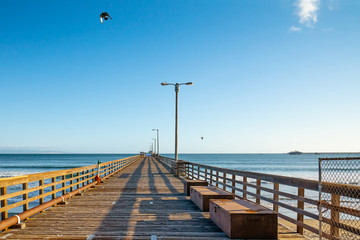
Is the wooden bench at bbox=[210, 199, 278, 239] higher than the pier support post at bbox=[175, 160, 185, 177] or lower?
higher

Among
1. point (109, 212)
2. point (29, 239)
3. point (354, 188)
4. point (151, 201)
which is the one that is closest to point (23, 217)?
point (29, 239)

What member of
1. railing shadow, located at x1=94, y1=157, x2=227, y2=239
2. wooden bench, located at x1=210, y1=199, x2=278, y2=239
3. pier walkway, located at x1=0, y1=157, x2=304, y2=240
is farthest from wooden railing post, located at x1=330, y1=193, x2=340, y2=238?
railing shadow, located at x1=94, y1=157, x2=227, y2=239

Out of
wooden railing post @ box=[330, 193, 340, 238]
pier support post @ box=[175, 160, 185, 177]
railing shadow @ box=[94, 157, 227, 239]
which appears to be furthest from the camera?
pier support post @ box=[175, 160, 185, 177]

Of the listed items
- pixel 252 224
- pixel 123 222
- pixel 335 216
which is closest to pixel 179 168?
pixel 123 222

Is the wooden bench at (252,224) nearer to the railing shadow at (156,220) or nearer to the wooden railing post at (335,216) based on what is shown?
the railing shadow at (156,220)

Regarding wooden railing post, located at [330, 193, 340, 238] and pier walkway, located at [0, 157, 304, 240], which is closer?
wooden railing post, located at [330, 193, 340, 238]

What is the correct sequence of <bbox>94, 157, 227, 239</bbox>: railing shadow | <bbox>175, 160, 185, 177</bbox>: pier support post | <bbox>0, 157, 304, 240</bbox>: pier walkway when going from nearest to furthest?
1. <bbox>0, 157, 304, 240</bbox>: pier walkway
2. <bbox>94, 157, 227, 239</bbox>: railing shadow
3. <bbox>175, 160, 185, 177</bbox>: pier support post

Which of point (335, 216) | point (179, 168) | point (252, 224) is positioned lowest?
point (179, 168)

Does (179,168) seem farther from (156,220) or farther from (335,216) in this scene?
(335,216)

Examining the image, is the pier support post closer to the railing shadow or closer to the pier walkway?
the railing shadow

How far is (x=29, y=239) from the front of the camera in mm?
5629

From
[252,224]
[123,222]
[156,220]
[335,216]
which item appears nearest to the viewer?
[335,216]

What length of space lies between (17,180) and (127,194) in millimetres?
5536

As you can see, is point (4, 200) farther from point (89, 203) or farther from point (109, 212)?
point (89, 203)
